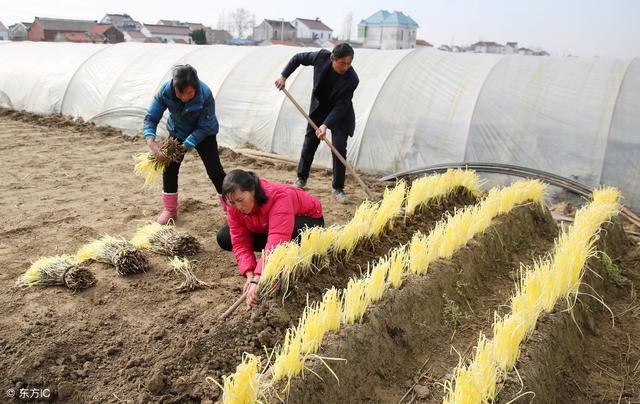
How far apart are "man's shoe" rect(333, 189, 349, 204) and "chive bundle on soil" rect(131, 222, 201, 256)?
6.48 ft

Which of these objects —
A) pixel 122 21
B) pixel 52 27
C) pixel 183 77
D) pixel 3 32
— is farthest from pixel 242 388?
pixel 122 21

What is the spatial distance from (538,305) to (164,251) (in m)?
2.76

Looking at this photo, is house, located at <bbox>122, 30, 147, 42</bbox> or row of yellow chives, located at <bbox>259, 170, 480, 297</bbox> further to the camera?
house, located at <bbox>122, 30, 147, 42</bbox>

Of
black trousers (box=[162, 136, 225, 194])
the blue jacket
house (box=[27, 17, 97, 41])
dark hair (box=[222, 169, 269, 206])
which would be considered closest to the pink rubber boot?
black trousers (box=[162, 136, 225, 194])

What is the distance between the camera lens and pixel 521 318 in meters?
2.72

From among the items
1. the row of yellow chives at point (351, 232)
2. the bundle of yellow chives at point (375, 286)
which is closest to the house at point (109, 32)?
the row of yellow chives at point (351, 232)

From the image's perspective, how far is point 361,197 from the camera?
6.18 m

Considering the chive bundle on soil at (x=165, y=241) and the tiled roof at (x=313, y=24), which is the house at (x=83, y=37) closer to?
the tiled roof at (x=313, y=24)

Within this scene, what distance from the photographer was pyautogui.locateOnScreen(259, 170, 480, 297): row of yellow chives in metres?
3.03

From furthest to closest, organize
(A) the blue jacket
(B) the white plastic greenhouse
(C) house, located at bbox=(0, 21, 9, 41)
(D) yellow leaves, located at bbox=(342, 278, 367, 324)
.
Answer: (C) house, located at bbox=(0, 21, 9, 41) < (B) the white plastic greenhouse < (A) the blue jacket < (D) yellow leaves, located at bbox=(342, 278, 367, 324)

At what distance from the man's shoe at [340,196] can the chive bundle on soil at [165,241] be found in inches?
77.7

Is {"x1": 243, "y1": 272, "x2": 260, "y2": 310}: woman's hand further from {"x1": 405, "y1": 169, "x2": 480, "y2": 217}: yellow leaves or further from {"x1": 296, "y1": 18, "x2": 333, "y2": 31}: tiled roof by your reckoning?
{"x1": 296, "y1": 18, "x2": 333, "y2": 31}: tiled roof

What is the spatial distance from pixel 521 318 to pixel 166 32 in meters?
68.8

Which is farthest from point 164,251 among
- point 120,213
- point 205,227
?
point 120,213
